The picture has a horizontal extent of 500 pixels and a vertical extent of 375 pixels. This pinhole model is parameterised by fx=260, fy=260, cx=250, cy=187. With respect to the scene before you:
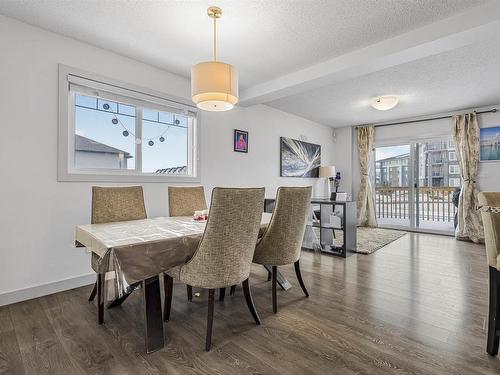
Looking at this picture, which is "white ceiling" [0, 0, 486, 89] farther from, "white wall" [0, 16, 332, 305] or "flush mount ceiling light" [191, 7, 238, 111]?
"flush mount ceiling light" [191, 7, 238, 111]

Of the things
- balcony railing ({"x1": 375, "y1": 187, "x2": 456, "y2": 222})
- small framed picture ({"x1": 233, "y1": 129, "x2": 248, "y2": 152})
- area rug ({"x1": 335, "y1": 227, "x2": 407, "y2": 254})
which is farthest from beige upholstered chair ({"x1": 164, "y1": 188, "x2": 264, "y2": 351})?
balcony railing ({"x1": 375, "y1": 187, "x2": 456, "y2": 222})

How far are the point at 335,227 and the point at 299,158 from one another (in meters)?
1.97

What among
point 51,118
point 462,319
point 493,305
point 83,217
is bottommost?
point 462,319

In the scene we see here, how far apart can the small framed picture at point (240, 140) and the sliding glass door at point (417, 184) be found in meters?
3.50

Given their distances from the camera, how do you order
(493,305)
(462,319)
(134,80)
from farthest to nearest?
(134,80)
(462,319)
(493,305)

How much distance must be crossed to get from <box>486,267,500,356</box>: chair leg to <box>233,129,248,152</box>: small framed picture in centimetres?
323

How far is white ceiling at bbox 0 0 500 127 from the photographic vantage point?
205 cm

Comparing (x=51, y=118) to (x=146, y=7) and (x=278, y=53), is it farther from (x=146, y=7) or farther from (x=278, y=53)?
(x=278, y=53)

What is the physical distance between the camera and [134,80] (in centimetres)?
296

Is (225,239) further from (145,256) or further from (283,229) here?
(283,229)

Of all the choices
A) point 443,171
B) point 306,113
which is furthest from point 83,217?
point 443,171

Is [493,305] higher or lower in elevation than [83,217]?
lower

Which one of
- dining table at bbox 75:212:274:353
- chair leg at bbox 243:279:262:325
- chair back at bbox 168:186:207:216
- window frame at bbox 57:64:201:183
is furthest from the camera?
chair back at bbox 168:186:207:216

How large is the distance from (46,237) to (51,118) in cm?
110
